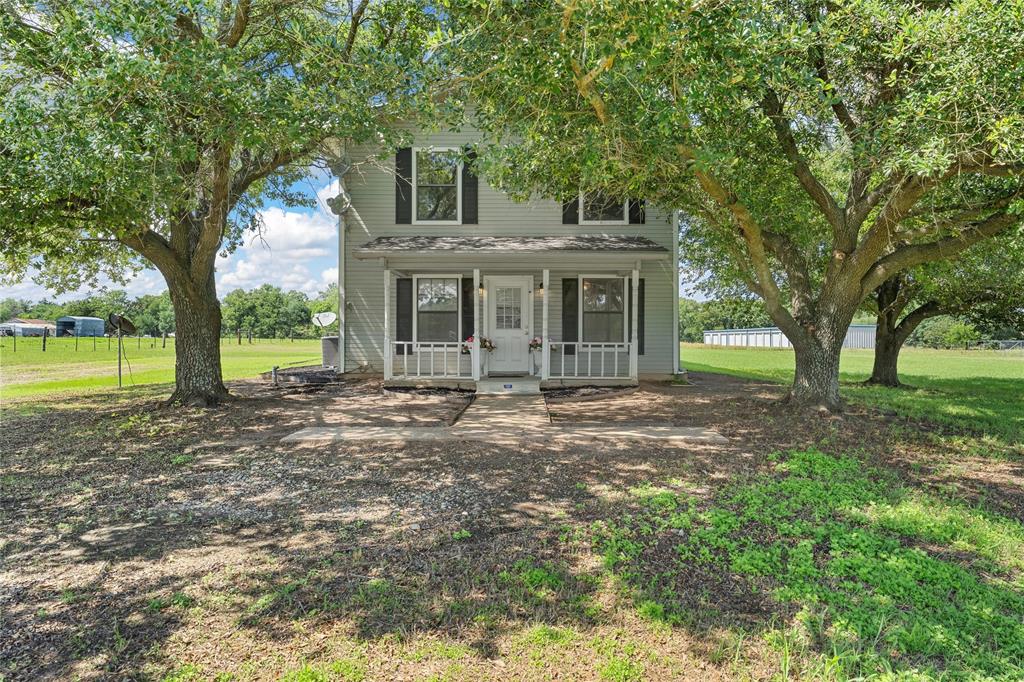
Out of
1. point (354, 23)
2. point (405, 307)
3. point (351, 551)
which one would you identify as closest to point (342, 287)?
point (405, 307)

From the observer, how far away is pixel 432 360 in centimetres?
1127

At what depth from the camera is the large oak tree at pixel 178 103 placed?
5.48 meters

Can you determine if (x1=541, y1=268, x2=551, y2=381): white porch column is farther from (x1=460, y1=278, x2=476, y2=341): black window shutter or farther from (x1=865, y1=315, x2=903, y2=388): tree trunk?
(x1=865, y1=315, x2=903, y2=388): tree trunk

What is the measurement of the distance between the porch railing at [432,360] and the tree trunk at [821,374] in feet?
21.5

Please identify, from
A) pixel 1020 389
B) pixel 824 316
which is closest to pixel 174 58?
pixel 824 316

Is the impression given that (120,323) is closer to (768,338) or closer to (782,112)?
(782,112)

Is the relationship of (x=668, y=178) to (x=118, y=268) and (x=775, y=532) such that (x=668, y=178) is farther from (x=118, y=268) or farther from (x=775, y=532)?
(x=118, y=268)

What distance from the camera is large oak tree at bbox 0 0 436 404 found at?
216 inches

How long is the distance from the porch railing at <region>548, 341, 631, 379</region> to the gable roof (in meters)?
2.10

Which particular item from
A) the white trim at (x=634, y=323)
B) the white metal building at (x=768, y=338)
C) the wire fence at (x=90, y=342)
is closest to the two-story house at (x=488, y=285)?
the white trim at (x=634, y=323)

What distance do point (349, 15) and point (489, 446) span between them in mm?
7250

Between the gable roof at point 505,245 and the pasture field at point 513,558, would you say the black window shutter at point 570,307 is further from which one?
the pasture field at point 513,558

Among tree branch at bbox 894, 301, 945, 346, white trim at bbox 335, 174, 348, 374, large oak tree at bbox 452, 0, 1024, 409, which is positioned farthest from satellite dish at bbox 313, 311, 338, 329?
tree branch at bbox 894, 301, 945, 346

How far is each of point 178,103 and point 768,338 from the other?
4272 cm
